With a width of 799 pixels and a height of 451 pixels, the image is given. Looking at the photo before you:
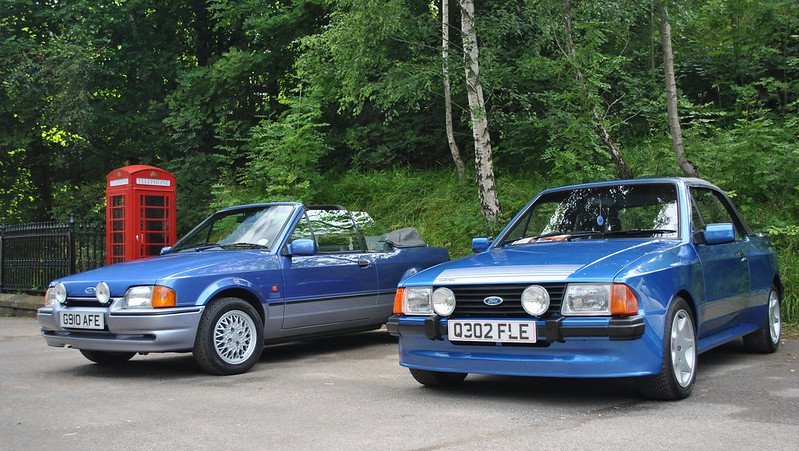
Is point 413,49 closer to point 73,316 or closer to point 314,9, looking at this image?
point 314,9

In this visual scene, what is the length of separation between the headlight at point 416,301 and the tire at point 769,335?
139 inches

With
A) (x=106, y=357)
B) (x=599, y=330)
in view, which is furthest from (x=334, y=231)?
(x=599, y=330)

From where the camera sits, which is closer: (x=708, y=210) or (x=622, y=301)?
(x=622, y=301)

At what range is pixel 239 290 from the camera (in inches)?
259

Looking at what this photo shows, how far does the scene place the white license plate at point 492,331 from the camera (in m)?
4.54

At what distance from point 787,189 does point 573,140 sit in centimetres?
321

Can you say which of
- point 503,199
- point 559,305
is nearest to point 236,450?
point 559,305

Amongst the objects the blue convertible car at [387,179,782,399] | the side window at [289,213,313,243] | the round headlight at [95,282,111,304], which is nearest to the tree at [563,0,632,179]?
the blue convertible car at [387,179,782,399]

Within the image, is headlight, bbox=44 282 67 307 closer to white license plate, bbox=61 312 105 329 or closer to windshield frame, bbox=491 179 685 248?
white license plate, bbox=61 312 105 329

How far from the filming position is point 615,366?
4371 millimetres

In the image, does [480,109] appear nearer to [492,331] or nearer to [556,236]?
[556,236]

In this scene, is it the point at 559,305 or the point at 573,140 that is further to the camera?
the point at 573,140

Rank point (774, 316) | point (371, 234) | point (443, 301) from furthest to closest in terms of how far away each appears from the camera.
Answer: point (371, 234) < point (774, 316) < point (443, 301)

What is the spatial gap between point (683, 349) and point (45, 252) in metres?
12.6
